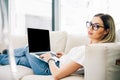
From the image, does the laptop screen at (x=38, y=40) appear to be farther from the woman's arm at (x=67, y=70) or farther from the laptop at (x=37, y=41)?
the woman's arm at (x=67, y=70)

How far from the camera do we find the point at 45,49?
A: 2139mm

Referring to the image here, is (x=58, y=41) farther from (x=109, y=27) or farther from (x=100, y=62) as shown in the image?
(x=100, y=62)

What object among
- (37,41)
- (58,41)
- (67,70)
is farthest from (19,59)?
(67,70)

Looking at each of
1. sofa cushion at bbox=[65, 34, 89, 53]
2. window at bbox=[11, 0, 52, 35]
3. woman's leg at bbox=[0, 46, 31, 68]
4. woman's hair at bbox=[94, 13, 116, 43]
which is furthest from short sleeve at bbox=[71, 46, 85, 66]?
window at bbox=[11, 0, 52, 35]

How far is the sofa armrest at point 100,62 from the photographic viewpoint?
1.37 meters

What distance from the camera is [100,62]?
4.51 ft

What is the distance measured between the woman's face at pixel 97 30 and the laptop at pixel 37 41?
0.52 m

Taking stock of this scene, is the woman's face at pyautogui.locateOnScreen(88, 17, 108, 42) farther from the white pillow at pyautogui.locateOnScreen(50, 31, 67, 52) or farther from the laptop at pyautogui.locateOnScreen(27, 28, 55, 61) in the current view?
the white pillow at pyautogui.locateOnScreen(50, 31, 67, 52)

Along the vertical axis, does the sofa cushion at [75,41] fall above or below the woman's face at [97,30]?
below

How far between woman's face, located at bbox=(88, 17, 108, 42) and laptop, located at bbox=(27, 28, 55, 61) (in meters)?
0.52

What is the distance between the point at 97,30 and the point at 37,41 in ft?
1.98

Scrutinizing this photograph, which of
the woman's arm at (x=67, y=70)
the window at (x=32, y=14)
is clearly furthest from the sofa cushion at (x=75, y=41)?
the window at (x=32, y=14)

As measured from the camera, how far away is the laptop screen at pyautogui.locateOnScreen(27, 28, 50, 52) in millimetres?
1995

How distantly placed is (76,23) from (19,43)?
127 centimetres
